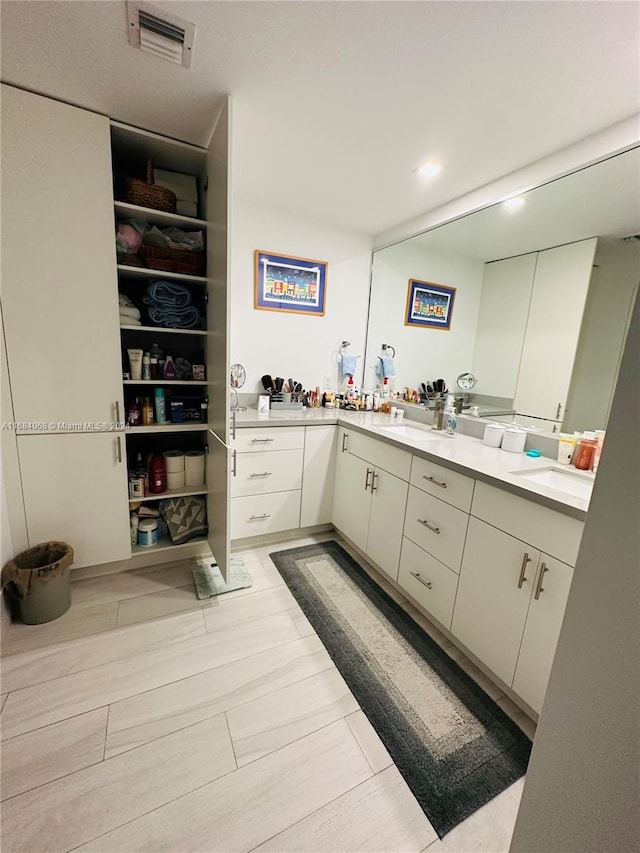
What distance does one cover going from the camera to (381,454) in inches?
78.6

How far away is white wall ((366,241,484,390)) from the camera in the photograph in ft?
Answer: 8.33

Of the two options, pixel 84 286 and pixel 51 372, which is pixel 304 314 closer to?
pixel 84 286

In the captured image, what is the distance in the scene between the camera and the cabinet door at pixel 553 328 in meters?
1.88

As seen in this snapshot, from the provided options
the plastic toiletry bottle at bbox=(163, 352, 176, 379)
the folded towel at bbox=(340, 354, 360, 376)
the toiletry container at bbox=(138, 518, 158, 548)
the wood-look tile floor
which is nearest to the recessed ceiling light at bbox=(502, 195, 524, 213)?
the folded towel at bbox=(340, 354, 360, 376)

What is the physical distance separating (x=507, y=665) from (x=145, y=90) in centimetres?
270

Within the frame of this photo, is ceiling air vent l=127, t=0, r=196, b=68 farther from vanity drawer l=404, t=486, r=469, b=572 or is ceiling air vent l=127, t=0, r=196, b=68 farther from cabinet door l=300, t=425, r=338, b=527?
vanity drawer l=404, t=486, r=469, b=572

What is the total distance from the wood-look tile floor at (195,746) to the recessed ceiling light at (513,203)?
2318 mm

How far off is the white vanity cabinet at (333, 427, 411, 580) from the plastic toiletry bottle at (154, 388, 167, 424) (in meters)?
1.13

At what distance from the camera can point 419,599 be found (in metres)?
1.75

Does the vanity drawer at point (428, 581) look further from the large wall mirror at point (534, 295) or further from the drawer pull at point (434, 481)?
the large wall mirror at point (534, 295)

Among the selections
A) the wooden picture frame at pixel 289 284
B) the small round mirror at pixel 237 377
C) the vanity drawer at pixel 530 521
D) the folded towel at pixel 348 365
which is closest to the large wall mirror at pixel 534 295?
the folded towel at pixel 348 365

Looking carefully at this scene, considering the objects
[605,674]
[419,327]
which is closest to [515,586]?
[605,674]

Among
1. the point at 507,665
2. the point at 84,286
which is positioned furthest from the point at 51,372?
the point at 507,665

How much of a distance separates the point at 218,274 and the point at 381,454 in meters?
1.28
